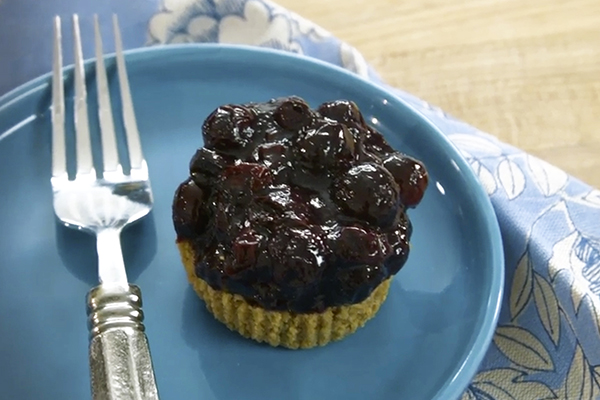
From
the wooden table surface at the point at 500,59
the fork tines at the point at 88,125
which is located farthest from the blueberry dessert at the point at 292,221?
the wooden table surface at the point at 500,59

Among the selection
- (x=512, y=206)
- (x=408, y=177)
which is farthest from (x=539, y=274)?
(x=408, y=177)

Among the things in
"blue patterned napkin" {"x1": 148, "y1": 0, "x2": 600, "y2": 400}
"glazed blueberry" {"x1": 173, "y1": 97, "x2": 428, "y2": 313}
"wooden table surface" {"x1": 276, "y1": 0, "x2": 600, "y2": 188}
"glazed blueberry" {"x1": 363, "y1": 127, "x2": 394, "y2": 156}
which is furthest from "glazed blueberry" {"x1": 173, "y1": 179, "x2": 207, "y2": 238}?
"wooden table surface" {"x1": 276, "y1": 0, "x2": 600, "y2": 188}

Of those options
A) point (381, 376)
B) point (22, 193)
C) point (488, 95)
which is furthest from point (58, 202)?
point (488, 95)

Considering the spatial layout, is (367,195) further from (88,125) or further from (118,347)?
(88,125)

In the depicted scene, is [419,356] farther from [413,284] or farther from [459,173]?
[459,173]

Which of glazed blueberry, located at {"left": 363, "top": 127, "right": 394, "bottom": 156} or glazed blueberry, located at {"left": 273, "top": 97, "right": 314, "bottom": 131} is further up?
glazed blueberry, located at {"left": 273, "top": 97, "right": 314, "bottom": 131}

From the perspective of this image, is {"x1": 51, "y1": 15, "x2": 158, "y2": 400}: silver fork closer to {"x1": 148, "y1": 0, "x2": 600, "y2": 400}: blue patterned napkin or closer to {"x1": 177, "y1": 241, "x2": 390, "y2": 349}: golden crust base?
{"x1": 177, "y1": 241, "x2": 390, "y2": 349}: golden crust base
